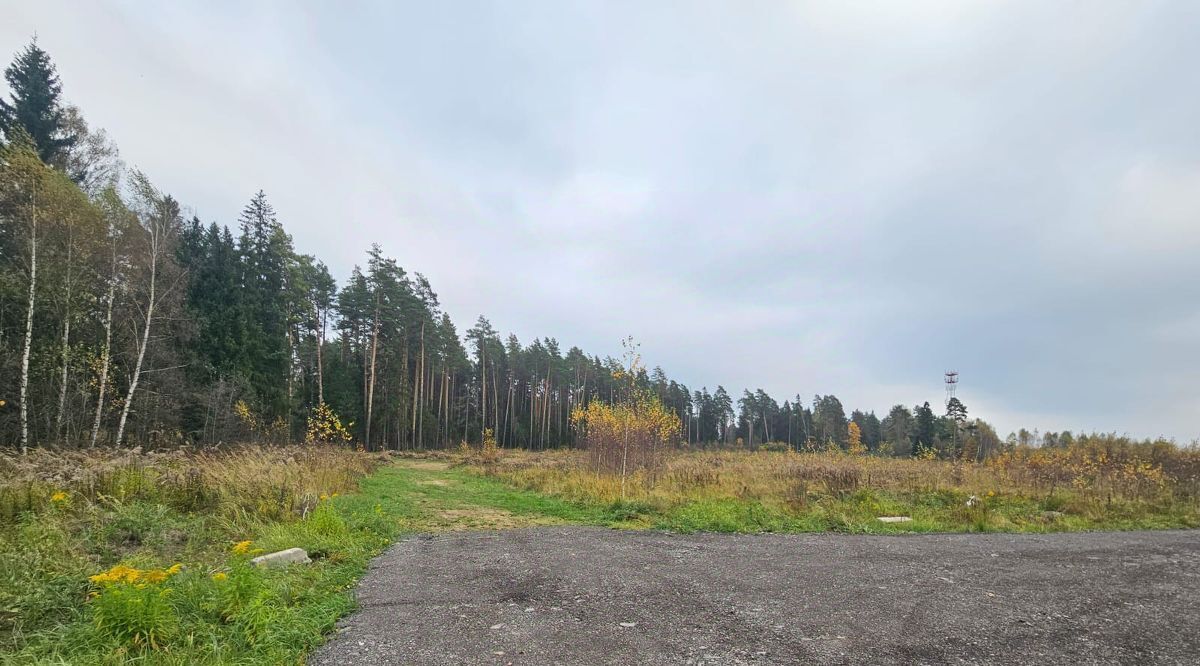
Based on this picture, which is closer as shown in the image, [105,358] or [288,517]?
[288,517]

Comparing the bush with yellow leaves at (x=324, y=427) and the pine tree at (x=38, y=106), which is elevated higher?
the pine tree at (x=38, y=106)

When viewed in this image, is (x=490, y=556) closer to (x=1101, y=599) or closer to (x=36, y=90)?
(x=1101, y=599)

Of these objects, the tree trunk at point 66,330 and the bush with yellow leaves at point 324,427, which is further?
the bush with yellow leaves at point 324,427

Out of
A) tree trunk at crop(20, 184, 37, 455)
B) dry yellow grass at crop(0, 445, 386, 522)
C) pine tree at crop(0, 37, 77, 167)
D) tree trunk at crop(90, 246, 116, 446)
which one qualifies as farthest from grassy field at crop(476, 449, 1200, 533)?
pine tree at crop(0, 37, 77, 167)

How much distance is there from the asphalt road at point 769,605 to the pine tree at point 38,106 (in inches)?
972

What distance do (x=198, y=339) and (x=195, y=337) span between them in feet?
3.48

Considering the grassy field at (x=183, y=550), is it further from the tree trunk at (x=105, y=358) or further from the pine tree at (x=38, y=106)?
the pine tree at (x=38, y=106)

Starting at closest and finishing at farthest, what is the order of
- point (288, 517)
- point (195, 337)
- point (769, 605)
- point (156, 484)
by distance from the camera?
point (769, 605) → point (288, 517) → point (156, 484) → point (195, 337)

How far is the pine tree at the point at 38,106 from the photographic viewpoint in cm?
1939

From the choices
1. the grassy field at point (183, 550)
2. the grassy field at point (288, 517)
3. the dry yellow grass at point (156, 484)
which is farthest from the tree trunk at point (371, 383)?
the dry yellow grass at point (156, 484)

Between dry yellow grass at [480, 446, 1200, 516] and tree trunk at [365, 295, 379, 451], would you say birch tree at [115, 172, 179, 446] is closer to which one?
dry yellow grass at [480, 446, 1200, 516]

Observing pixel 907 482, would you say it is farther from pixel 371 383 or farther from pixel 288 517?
pixel 371 383

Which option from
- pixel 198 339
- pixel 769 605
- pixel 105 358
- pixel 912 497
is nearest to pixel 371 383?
pixel 198 339

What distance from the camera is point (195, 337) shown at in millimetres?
26484
